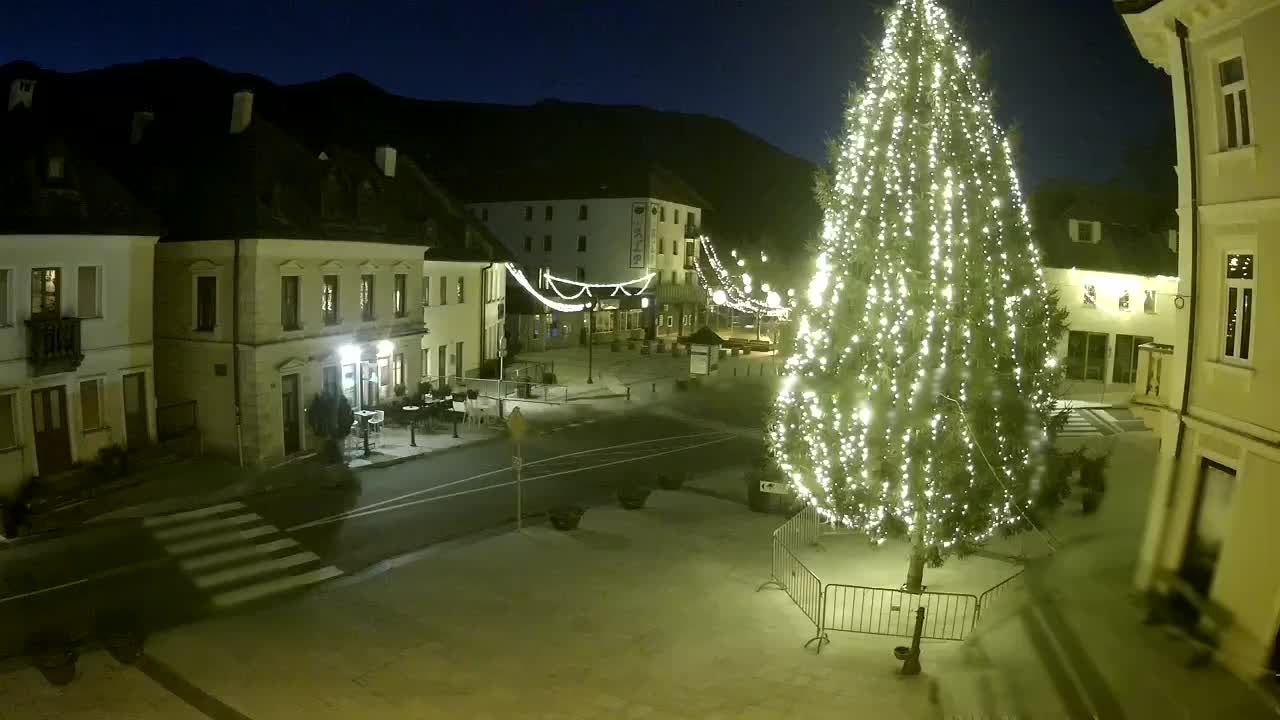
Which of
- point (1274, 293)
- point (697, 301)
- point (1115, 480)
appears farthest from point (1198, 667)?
point (697, 301)

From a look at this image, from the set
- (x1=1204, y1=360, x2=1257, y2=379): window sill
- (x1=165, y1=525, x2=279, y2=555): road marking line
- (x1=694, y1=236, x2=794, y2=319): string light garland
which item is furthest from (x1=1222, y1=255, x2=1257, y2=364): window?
(x1=694, y1=236, x2=794, y2=319): string light garland

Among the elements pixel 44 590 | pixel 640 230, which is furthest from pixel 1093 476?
pixel 640 230

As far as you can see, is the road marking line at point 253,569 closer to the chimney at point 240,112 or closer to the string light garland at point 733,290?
the chimney at point 240,112

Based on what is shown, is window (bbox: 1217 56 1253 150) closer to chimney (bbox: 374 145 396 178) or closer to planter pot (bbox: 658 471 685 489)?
planter pot (bbox: 658 471 685 489)

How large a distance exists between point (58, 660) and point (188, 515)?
9328 mm

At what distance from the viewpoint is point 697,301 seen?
233 ft

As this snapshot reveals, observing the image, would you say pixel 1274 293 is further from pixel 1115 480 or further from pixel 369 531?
pixel 369 531

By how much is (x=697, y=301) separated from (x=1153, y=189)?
3176cm

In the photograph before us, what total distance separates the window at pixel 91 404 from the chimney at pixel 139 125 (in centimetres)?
1158

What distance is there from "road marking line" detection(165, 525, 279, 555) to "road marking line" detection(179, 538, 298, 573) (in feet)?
1.75

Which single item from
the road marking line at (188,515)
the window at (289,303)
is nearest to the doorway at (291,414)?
the window at (289,303)

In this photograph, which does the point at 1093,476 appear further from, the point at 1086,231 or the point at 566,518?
the point at 1086,231

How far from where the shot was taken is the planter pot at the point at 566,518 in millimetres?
18859

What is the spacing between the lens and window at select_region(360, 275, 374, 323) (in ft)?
97.4
